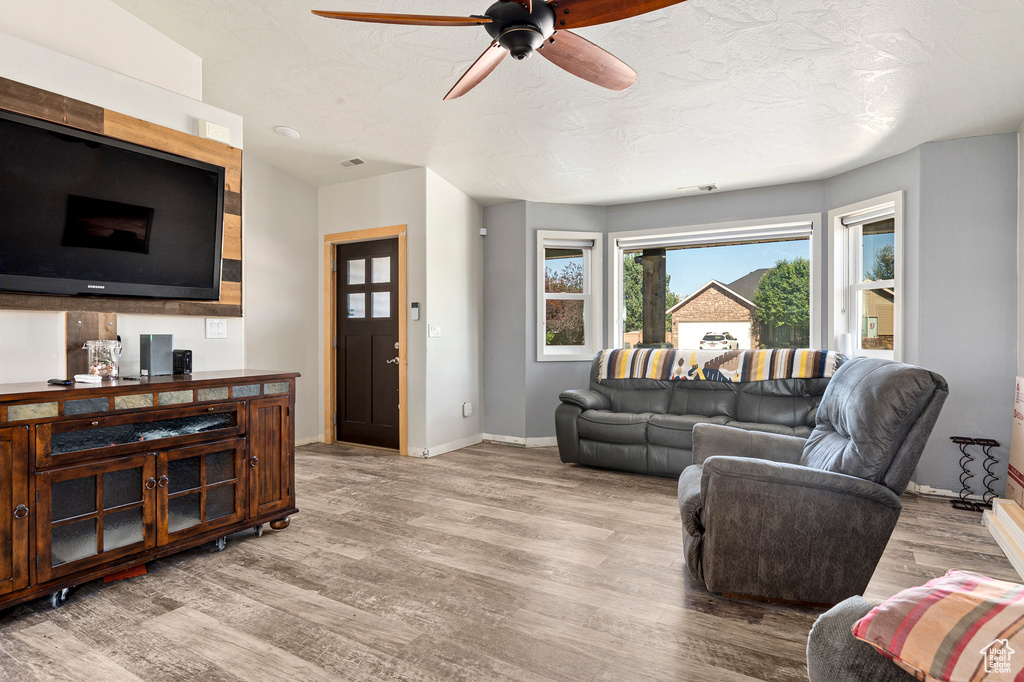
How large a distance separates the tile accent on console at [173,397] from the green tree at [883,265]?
4.89 meters

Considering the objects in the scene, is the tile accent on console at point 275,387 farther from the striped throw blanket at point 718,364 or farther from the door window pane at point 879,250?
the door window pane at point 879,250

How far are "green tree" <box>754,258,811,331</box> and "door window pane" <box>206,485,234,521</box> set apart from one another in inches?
183

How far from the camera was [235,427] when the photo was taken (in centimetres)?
283

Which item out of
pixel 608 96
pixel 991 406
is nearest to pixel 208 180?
pixel 608 96

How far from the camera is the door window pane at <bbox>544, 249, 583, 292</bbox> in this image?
5762 mm

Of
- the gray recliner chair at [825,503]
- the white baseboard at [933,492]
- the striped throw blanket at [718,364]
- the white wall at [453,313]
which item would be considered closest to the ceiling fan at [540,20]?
the gray recliner chair at [825,503]

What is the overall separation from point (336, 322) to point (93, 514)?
135 inches

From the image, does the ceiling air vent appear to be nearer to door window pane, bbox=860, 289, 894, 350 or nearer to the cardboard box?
door window pane, bbox=860, 289, 894, 350

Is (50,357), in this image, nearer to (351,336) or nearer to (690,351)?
(351,336)

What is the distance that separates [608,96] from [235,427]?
2.92 meters

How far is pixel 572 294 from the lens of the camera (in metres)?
5.75

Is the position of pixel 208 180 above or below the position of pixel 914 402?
above

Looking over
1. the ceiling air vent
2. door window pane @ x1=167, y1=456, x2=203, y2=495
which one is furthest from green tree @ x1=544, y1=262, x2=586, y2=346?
door window pane @ x1=167, y1=456, x2=203, y2=495

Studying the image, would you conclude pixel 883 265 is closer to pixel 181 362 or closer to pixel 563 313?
pixel 563 313
